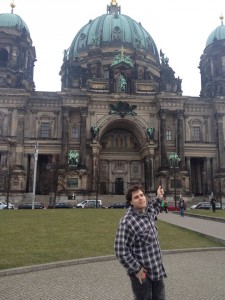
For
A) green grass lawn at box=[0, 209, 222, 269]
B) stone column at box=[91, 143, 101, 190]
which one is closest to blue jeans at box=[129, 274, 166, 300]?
green grass lawn at box=[0, 209, 222, 269]

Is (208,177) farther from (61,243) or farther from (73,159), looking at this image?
(61,243)

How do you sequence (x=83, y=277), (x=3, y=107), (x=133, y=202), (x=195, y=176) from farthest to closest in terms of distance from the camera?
1. (x=195, y=176)
2. (x=3, y=107)
3. (x=83, y=277)
4. (x=133, y=202)

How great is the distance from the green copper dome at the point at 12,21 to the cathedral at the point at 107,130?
0.18 metres

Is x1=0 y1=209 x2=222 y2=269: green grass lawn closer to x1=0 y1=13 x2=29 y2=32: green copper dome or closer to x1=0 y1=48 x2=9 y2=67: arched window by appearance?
x1=0 y1=48 x2=9 y2=67: arched window

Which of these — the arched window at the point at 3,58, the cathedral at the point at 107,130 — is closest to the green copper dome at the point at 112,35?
the cathedral at the point at 107,130

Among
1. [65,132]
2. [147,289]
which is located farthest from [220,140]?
[147,289]

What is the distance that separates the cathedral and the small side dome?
0.19m

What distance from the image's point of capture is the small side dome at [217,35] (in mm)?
67375

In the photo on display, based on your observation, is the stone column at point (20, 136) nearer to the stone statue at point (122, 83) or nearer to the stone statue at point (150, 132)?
the stone statue at point (122, 83)

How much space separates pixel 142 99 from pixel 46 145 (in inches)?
718

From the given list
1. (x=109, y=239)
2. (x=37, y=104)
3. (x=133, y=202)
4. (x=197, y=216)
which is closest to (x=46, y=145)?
(x=37, y=104)

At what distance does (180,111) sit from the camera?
6028 cm

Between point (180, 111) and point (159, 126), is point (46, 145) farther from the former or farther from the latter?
point (180, 111)

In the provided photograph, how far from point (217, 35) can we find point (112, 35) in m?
21.5
